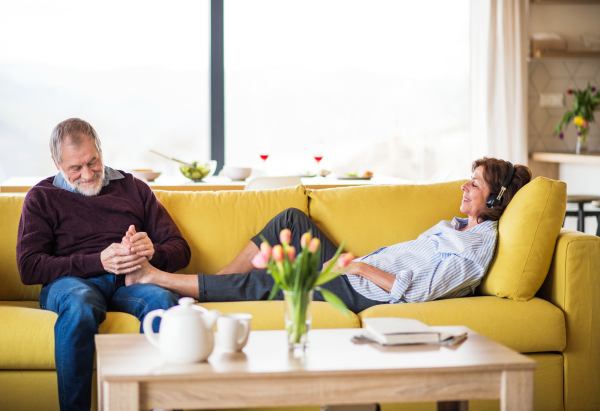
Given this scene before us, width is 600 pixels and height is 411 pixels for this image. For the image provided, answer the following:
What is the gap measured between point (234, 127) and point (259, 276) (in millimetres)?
3611

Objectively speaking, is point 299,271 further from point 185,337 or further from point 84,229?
point 84,229

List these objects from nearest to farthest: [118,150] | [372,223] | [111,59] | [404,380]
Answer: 1. [404,380]
2. [372,223]
3. [111,59]
4. [118,150]

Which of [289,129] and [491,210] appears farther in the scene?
[289,129]

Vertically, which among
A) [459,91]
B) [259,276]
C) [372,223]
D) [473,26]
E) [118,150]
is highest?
[473,26]

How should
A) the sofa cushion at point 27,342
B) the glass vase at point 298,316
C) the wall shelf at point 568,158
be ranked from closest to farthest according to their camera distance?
the glass vase at point 298,316 < the sofa cushion at point 27,342 < the wall shelf at point 568,158

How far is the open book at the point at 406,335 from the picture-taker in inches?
61.9

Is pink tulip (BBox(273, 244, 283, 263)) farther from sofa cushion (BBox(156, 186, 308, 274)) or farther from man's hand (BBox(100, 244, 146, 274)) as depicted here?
sofa cushion (BBox(156, 186, 308, 274))

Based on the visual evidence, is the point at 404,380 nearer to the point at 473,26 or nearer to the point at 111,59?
the point at 473,26

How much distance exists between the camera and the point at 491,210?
2.46 meters

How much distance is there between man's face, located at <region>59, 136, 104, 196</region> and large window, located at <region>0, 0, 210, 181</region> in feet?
10.3

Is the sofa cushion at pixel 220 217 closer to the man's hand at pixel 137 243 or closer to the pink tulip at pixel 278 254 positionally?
the man's hand at pixel 137 243

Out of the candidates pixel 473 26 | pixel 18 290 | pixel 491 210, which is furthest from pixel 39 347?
pixel 473 26

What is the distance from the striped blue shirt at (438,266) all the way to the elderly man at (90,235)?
2.51 feet

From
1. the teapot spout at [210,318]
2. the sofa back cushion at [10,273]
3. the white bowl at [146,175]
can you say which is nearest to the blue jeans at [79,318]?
the sofa back cushion at [10,273]
